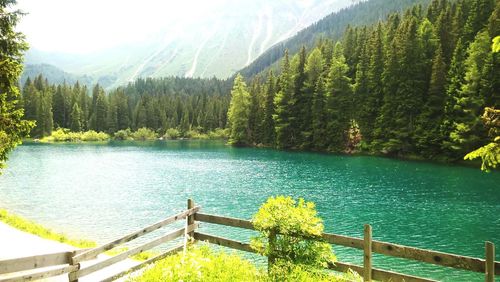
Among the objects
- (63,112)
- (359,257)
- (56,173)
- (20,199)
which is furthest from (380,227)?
(63,112)

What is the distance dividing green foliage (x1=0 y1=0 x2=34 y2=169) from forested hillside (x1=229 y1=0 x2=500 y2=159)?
171 feet

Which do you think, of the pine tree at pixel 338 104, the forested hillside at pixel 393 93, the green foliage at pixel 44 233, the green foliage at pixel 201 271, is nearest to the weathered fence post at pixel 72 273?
the green foliage at pixel 201 271

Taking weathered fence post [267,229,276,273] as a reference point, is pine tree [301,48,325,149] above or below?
above

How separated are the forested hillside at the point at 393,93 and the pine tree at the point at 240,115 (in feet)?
0.92

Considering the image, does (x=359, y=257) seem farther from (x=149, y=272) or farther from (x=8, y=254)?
(x=8, y=254)

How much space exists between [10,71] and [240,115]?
304 feet

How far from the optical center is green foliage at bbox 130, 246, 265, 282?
7770 mm

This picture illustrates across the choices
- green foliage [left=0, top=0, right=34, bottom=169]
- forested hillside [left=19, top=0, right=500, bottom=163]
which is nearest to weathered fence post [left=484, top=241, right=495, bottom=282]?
green foliage [left=0, top=0, right=34, bottom=169]

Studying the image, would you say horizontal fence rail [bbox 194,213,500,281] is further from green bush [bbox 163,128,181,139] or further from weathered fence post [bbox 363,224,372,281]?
green bush [bbox 163,128,181,139]

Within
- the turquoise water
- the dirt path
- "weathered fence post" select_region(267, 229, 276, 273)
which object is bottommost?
the turquoise water

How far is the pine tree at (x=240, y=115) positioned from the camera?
10600 cm

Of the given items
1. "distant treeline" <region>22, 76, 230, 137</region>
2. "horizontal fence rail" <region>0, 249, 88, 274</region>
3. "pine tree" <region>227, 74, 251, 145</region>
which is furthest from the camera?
"distant treeline" <region>22, 76, 230, 137</region>

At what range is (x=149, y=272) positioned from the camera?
30.7 ft

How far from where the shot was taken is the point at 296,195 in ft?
123
